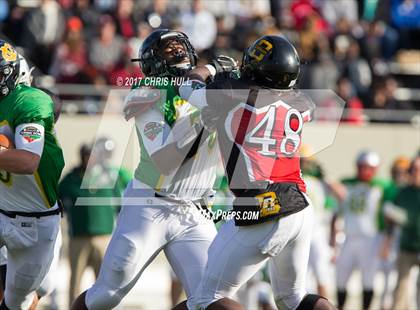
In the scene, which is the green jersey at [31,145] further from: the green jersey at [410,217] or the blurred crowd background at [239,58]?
the green jersey at [410,217]

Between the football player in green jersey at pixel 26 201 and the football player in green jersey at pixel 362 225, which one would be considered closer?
the football player in green jersey at pixel 26 201

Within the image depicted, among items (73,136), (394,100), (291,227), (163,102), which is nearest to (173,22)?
(73,136)

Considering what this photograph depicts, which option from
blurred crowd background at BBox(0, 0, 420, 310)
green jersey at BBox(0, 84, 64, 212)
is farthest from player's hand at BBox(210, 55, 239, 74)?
blurred crowd background at BBox(0, 0, 420, 310)

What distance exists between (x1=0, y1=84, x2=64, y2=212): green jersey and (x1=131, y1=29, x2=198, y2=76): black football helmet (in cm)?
65

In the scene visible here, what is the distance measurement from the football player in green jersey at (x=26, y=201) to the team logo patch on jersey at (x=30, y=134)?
0.08 metres

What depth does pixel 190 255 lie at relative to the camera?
6.48 meters

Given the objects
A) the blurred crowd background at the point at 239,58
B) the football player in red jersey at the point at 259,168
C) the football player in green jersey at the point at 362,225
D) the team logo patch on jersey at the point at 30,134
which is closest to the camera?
the football player in red jersey at the point at 259,168

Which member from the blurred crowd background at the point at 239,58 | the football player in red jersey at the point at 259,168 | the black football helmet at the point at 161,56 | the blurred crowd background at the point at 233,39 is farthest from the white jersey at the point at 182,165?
the blurred crowd background at the point at 233,39

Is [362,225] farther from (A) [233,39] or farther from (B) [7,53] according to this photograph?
(B) [7,53]

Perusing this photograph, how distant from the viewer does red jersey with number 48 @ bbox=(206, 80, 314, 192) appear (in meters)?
5.90

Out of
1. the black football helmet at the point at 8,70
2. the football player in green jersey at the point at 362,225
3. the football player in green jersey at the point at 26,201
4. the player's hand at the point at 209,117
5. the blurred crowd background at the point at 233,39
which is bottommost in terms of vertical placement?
the football player in green jersey at the point at 362,225

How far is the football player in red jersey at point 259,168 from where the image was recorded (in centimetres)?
589

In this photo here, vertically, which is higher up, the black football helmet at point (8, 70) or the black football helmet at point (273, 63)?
the black football helmet at point (273, 63)

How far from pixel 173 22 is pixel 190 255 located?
22.4ft
